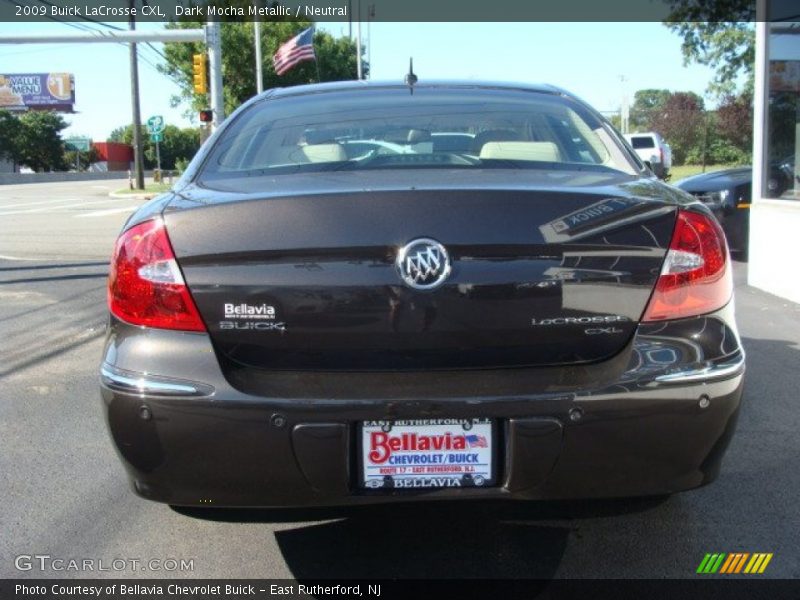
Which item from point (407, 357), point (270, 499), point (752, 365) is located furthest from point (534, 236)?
point (752, 365)

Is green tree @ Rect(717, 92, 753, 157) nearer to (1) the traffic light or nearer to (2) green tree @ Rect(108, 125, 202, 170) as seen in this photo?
(1) the traffic light

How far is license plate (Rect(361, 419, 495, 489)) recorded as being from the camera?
7.97ft

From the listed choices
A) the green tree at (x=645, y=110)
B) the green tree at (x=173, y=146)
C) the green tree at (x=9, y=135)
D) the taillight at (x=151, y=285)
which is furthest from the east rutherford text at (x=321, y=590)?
the green tree at (x=9, y=135)

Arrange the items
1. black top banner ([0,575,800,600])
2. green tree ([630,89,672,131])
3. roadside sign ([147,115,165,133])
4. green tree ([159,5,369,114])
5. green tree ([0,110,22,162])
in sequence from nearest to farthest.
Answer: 1. black top banner ([0,575,800,600])
2. roadside sign ([147,115,165,133])
3. green tree ([159,5,369,114])
4. green tree ([630,89,672,131])
5. green tree ([0,110,22,162])

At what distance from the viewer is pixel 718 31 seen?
1803 cm

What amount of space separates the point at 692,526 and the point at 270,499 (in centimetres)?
167

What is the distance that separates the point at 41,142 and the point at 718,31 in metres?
64.5

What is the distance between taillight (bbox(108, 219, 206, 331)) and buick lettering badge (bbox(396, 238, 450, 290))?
60 cm

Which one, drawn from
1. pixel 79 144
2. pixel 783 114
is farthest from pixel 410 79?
pixel 79 144

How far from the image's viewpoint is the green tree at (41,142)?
70375mm

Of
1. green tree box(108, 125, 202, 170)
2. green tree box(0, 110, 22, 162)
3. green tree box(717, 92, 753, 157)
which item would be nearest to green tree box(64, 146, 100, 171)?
green tree box(0, 110, 22, 162)

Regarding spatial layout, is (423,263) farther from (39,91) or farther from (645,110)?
(39,91)

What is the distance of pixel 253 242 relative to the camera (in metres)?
2.46

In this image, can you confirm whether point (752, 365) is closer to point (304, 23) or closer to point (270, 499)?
point (270, 499)
